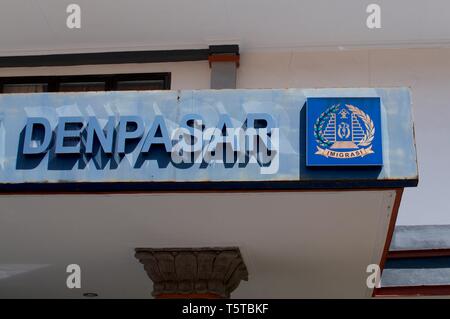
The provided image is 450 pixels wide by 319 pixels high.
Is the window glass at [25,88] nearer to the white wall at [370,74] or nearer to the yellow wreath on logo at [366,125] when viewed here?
the white wall at [370,74]

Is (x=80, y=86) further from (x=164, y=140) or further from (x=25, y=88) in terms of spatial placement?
(x=164, y=140)

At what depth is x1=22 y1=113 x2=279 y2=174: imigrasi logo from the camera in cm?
804

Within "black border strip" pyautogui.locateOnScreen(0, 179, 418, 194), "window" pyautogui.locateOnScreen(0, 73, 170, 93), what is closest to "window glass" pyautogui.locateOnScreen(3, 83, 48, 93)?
"window" pyautogui.locateOnScreen(0, 73, 170, 93)

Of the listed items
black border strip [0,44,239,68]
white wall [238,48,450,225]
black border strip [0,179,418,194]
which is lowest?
black border strip [0,179,418,194]

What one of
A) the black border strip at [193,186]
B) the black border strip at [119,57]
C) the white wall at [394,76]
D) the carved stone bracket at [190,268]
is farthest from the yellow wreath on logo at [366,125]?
the black border strip at [119,57]

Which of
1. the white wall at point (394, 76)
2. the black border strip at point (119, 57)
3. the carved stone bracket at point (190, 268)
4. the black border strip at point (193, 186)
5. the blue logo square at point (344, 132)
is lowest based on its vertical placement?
the carved stone bracket at point (190, 268)

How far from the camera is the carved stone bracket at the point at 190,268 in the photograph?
9.51 metres

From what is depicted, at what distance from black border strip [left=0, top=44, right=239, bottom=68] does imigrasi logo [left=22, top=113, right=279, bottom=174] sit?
4.55 m

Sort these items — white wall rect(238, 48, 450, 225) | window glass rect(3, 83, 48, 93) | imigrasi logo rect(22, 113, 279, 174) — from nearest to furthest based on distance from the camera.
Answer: imigrasi logo rect(22, 113, 279, 174), white wall rect(238, 48, 450, 225), window glass rect(3, 83, 48, 93)

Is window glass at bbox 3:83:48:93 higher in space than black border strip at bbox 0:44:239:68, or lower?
lower

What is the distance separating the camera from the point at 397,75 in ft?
40.5

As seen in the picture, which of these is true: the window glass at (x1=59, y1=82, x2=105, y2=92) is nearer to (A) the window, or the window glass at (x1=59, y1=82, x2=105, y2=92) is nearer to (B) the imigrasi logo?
(A) the window

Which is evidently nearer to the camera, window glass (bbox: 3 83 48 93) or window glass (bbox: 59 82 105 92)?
window glass (bbox: 59 82 105 92)

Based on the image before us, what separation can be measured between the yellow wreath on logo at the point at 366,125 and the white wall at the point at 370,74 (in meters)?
4.40
